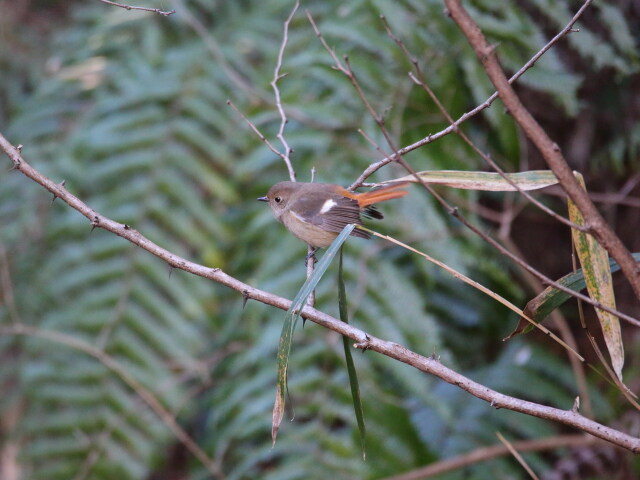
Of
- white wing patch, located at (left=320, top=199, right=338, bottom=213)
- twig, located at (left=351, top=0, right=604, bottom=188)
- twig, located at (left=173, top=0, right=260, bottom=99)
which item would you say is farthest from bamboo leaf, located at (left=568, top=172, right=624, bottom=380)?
twig, located at (left=173, top=0, right=260, bottom=99)

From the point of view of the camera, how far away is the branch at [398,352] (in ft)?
3.69

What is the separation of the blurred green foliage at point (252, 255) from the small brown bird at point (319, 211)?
0.51 meters

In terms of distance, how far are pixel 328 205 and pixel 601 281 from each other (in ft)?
3.75

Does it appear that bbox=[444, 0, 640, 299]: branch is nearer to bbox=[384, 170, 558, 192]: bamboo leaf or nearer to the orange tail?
bbox=[384, 170, 558, 192]: bamboo leaf

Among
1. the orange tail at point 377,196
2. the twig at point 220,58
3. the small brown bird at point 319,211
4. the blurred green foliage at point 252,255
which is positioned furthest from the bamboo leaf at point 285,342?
the twig at point 220,58

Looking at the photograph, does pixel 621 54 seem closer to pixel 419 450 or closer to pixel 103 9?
pixel 419 450

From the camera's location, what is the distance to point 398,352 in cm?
122

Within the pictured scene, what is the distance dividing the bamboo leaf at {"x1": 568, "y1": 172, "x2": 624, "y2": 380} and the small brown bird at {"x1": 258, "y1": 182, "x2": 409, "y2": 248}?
0.92m

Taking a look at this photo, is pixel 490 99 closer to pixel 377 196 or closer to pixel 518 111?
pixel 518 111

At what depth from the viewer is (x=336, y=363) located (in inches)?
106

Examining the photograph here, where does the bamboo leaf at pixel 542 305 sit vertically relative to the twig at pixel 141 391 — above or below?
above

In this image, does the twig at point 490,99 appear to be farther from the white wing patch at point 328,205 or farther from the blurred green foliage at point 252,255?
the blurred green foliage at point 252,255

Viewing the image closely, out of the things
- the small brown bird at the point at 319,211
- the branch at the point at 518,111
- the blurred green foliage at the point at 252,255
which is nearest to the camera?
the branch at the point at 518,111

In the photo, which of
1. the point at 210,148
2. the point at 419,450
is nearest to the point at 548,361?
the point at 419,450
